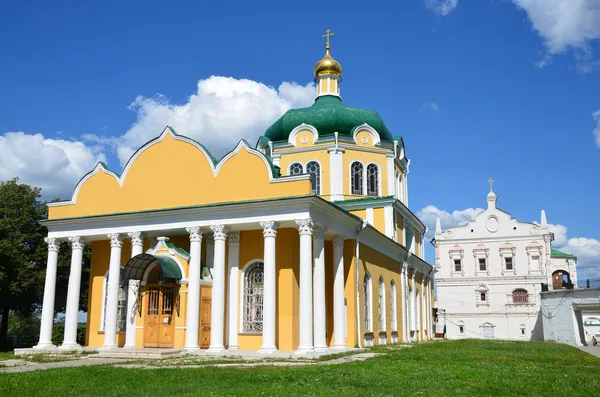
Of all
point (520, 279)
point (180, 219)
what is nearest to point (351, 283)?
point (180, 219)

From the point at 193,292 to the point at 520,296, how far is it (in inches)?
1247

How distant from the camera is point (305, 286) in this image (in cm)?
1778

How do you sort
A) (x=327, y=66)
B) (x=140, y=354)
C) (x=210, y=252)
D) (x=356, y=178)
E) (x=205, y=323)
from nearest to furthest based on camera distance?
(x=140, y=354), (x=205, y=323), (x=210, y=252), (x=356, y=178), (x=327, y=66)

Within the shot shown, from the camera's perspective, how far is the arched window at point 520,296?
142 feet

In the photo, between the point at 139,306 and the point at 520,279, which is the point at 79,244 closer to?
the point at 139,306

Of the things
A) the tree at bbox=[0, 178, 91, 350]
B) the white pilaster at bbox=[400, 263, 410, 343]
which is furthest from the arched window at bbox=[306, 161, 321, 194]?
the tree at bbox=[0, 178, 91, 350]

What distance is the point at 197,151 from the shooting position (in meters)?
20.9

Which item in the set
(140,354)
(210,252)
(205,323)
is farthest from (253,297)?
(140,354)

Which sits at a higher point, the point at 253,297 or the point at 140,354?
the point at 253,297

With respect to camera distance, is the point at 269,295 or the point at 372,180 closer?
the point at 269,295

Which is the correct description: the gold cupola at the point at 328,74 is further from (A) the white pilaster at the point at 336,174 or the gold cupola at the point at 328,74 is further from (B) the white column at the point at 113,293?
(B) the white column at the point at 113,293

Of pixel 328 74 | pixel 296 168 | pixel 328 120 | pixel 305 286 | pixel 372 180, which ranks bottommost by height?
pixel 305 286

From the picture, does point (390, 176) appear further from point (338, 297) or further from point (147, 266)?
point (147, 266)

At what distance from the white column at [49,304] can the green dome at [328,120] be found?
470 inches
